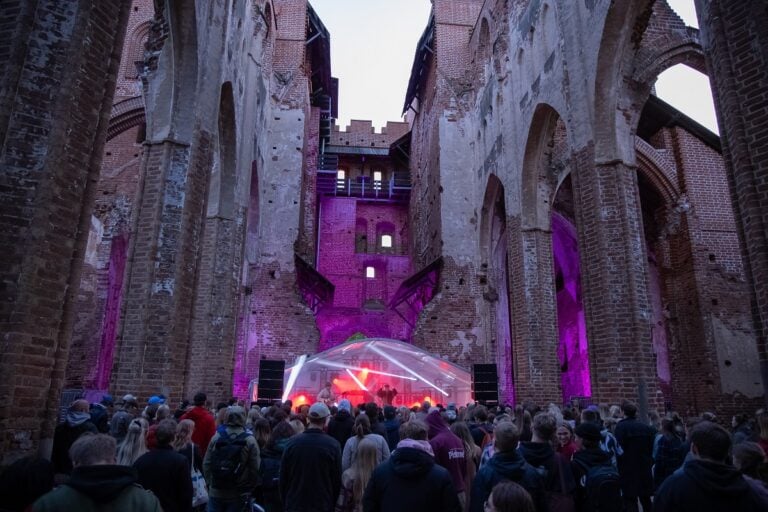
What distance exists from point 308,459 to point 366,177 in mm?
28110

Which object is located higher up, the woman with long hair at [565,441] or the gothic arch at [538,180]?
the gothic arch at [538,180]

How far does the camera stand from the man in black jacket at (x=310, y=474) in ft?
13.0

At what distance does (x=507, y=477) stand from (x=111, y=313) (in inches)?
763

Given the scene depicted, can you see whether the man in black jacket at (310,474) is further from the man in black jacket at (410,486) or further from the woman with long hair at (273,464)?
the man in black jacket at (410,486)

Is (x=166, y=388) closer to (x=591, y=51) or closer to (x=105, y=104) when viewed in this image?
(x=105, y=104)

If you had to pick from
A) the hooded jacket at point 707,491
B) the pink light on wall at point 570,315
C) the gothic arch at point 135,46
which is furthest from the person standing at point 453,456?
the gothic arch at point 135,46

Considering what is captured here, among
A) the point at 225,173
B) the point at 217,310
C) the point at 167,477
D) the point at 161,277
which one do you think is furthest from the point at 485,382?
the point at 167,477

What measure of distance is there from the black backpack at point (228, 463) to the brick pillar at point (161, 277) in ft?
15.9

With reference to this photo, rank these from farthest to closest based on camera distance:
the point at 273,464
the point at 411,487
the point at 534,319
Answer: the point at 534,319 < the point at 273,464 < the point at 411,487

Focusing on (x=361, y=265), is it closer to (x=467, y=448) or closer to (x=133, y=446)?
(x=467, y=448)

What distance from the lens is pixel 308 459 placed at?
13.2 feet

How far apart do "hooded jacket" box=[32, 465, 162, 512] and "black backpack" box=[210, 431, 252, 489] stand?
1958mm

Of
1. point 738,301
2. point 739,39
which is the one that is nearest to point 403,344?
point 738,301

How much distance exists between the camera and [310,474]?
3.98 m
